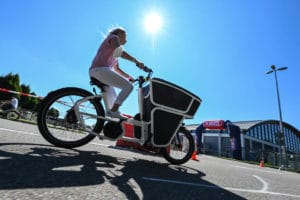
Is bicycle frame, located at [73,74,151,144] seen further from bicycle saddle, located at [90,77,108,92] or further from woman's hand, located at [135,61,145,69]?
woman's hand, located at [135,61,145,69]

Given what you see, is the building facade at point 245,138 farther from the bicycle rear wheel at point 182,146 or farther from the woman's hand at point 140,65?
the woman's hand at point 140,65

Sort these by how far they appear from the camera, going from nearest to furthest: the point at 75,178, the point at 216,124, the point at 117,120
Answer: the point at 75,178 < the point at 117,120 < the point at 216,124

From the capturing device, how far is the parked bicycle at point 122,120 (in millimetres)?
3551

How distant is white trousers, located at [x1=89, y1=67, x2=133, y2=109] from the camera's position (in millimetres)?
3725

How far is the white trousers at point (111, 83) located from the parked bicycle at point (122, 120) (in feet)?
0.27

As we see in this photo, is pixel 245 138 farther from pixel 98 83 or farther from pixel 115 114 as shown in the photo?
pixel 98 83

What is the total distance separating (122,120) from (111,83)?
60 cm

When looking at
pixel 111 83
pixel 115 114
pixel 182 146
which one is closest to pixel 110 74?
pixel 111 83

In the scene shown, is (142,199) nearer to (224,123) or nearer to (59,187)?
(59,187)

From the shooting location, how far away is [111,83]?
12.4ft

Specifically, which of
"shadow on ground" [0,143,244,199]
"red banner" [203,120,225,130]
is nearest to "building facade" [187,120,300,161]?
"red banner" [203,120,225,130]

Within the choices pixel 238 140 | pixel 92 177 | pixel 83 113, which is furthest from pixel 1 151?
pixel 238 140

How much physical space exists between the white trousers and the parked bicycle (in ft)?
0.27

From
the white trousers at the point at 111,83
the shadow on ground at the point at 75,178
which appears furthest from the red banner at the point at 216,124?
the shadow on ground at the point at 75,178
